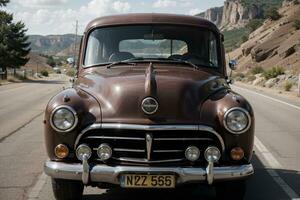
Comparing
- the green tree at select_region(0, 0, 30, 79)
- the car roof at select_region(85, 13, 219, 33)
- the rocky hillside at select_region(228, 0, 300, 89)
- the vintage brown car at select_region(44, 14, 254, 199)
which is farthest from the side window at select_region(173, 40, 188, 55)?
the green tree at select_region(0, 0, 30, 79)

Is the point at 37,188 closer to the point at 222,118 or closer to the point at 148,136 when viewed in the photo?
the point at 148,136

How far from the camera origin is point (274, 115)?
16.2 m

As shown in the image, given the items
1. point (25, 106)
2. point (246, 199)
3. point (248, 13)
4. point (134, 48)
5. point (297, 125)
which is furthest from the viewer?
point (248, 13)

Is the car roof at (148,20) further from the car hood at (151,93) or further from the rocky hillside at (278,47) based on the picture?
the rocky hillside at (278,47)

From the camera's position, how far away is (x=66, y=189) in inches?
223

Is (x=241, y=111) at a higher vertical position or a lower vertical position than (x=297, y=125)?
higher

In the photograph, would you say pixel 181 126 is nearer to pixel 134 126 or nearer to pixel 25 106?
pixel 134 126

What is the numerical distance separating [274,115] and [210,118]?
37.0ft

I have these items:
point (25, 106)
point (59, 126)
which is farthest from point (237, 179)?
point (25, 106)

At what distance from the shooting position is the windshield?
691cm

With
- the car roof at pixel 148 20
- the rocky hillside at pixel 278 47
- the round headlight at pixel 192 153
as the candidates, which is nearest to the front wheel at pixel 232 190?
the round headlight at pixel 192 153

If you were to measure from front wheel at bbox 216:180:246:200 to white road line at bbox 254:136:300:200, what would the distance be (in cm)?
87

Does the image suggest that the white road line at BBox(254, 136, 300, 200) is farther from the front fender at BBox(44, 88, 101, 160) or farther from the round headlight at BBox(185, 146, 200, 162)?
the front fender at BBox(44, 88, 101, 160)

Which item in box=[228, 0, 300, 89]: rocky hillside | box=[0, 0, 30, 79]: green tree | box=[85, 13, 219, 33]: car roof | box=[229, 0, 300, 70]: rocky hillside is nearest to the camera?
box=[85, 13, 219, 33]: car roof
